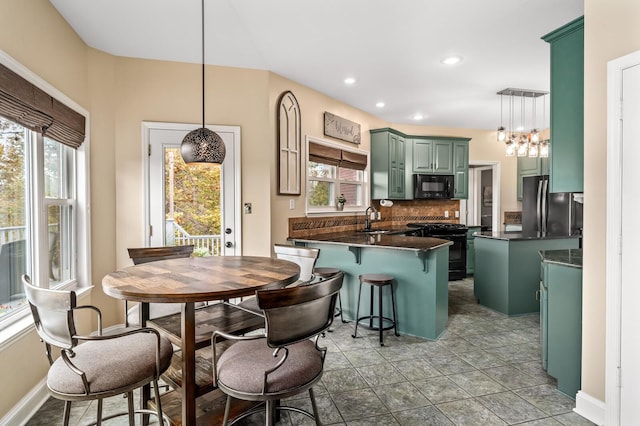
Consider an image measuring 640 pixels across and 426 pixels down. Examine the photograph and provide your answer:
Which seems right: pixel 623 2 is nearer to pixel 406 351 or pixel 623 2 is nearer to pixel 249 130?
pixel 406 351

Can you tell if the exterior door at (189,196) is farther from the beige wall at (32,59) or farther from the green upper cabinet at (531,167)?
the green upper cabinet at (531,167)

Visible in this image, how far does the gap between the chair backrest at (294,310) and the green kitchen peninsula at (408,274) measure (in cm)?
169

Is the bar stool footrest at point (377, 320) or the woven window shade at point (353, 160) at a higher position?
the woven window shade at point (353, 160)

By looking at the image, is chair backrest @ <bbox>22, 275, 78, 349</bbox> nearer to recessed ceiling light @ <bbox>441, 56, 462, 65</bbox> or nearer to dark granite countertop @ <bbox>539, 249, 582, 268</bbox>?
dark granite countertop @ <bbox>539, 249, 582, 268</bbox>

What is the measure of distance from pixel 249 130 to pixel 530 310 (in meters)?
3.64

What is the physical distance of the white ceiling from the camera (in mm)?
2648

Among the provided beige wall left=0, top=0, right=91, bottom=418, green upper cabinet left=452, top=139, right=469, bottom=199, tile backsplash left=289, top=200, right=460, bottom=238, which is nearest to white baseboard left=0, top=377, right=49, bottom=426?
beige wall left=0, top=0, right=91, bottom=418

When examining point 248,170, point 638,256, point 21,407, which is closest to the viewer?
point 638,256

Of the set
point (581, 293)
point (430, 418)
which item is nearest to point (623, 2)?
point (581, 293)

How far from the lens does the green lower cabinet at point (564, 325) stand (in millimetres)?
2223

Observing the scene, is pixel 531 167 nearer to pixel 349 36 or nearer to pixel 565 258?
pixel 565 258

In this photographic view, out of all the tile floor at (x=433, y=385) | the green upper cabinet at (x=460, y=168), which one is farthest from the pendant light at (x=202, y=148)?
the green upper cabinet at (x=460, y=168)

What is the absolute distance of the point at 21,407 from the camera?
80.5 inches

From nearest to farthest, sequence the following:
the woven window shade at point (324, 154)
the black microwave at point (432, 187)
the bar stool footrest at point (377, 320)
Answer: the bar stool footrest at point (377, 320) < the woven window shade at point (324, 154) < the black microwave at point (432, 187)
